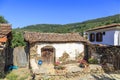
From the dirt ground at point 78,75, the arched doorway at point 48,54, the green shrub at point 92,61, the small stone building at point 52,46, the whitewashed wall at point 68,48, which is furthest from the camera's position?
the whitewashed wall at point 68,48

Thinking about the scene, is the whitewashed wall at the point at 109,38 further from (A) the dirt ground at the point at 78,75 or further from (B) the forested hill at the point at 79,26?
(B) the forested hill at the point at 79,26

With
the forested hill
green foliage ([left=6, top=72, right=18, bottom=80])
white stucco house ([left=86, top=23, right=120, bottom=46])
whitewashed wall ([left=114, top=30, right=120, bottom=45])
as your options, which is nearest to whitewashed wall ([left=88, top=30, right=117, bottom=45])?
white stucco house ([left=86, top=23, right=120, bottom=46])

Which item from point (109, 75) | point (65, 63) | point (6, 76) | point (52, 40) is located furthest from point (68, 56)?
point (6, 76)

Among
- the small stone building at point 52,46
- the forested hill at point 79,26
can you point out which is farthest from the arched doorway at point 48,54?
the forested hill at point 79,26

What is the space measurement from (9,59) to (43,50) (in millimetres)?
4388

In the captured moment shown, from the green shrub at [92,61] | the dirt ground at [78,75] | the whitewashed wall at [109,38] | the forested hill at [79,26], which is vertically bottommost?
the dirt ground at [78,75]

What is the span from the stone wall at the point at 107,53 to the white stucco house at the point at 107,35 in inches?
78.5

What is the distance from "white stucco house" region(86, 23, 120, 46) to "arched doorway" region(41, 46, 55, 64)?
320 inches

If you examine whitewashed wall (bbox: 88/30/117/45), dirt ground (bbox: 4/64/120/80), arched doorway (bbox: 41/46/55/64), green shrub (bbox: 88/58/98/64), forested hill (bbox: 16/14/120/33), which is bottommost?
dirt ground (bbox: 4/64/120/80)

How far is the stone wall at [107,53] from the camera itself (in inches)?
904

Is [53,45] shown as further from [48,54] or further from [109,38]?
[109,38]

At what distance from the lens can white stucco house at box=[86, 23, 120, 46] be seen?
2559 centimetres

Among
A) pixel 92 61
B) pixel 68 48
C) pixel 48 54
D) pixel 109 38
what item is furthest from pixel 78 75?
pixel 109 38

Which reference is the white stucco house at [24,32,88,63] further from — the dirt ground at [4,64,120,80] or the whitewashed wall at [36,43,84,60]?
the dirt ground at [4,64,120,80]
